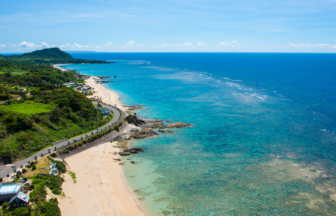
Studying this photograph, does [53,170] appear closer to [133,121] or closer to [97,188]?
[97,188]

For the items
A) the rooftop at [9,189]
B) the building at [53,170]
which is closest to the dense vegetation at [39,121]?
the building at [53,170]

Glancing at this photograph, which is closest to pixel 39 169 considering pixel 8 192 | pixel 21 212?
pixel 8 192

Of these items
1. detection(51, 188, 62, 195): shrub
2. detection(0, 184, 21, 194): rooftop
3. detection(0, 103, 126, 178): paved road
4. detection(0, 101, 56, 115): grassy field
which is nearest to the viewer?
detection(0, 184, 21, 194): rooftop

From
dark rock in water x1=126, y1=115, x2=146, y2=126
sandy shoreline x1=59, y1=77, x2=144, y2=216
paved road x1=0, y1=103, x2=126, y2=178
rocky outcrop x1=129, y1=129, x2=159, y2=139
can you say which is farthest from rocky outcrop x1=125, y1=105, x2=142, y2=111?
sandy shoreline x1=59, y1=77, x2=144, y2=216

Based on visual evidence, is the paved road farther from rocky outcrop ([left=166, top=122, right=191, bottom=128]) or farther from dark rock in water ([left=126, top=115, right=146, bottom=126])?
rocky outcrop ([left=166, top=122, right=191, bottom=128])

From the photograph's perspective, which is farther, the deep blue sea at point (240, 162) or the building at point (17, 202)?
the deep blue sea at point (240, 162)

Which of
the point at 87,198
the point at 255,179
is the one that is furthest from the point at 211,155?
the point at 87,198

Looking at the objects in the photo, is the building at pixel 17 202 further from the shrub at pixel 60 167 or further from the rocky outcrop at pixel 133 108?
the rocky outcrop at pixel 133 108
